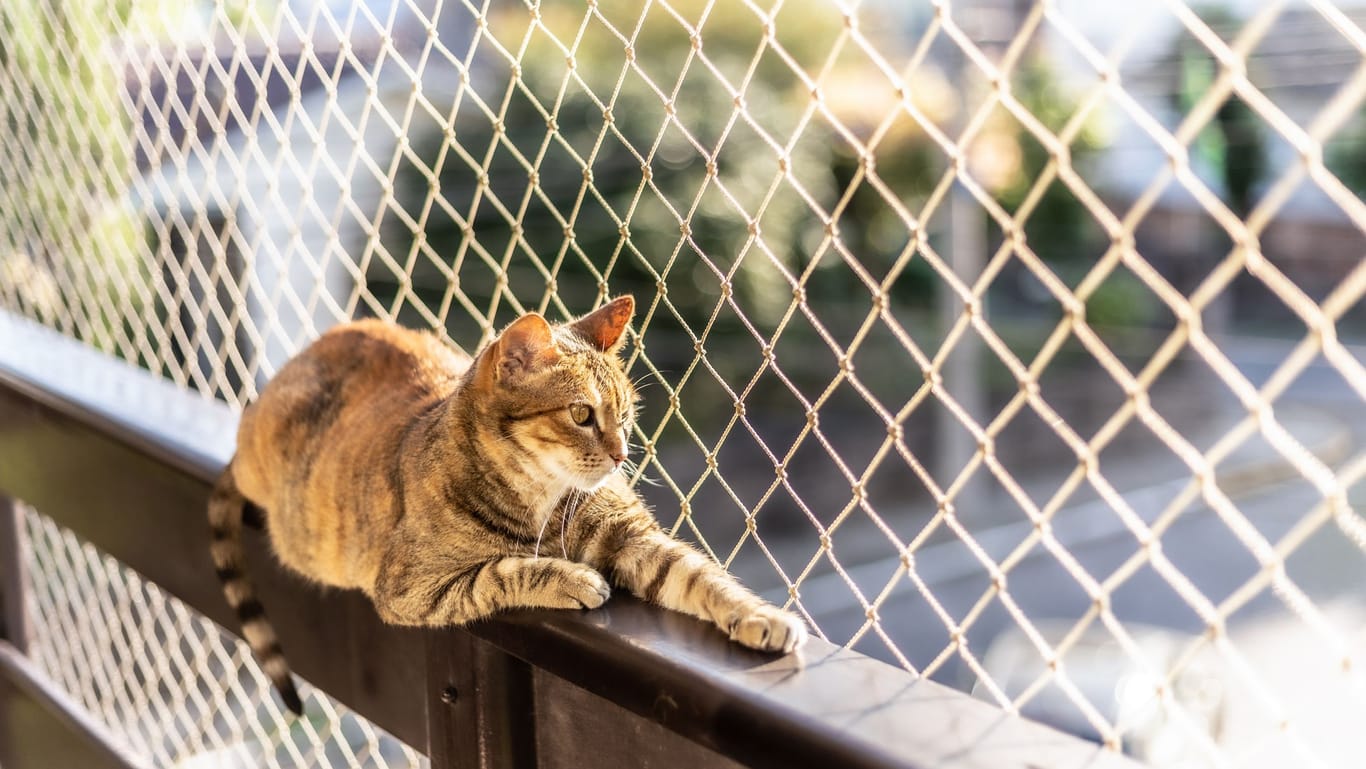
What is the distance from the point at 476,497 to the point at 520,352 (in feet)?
0.65

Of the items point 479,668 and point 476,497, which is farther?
point 476,497

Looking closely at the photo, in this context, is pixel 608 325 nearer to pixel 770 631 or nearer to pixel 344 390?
pixel 344 390

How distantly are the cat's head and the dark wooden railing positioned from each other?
31cm

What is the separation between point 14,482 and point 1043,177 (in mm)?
1948

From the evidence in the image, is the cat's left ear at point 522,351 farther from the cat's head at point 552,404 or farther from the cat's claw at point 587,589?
the cat's claw at point 587,589

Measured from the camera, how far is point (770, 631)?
41.7 inches

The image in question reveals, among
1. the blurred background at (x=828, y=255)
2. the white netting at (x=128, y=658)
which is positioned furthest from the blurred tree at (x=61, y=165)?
the white netting at (x=128, y=658)

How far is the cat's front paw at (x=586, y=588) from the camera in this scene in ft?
Result: 3.95

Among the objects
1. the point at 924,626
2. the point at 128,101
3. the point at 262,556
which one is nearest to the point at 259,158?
the point at 128,101

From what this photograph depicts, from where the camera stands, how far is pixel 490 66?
9.05 metres

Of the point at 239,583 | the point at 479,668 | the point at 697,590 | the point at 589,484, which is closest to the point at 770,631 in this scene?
the point at 697,590

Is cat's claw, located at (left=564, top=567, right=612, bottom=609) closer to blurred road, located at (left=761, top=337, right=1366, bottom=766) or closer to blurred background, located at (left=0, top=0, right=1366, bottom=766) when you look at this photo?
blurred background, located at (left=0, top=0, right=1366, bottom=766)

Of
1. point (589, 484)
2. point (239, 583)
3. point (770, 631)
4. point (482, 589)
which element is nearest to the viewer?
point (770, 631)

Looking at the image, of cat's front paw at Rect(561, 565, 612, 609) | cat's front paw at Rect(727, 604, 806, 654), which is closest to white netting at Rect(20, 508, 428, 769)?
cat's front paw at Rect(561, 565, 612, 609)
